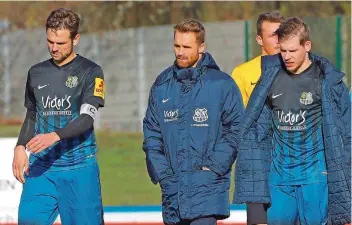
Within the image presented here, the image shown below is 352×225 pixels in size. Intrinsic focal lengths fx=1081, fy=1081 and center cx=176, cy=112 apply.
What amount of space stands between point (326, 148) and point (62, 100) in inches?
73.9

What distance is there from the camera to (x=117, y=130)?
19750 millimetres

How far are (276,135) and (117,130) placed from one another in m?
12.9

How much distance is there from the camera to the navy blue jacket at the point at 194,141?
685 cm

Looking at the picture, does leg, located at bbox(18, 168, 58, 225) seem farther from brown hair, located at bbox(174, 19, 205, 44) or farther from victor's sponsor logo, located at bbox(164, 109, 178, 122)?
brown hair, located at bbox(174, 19, 205, 44)

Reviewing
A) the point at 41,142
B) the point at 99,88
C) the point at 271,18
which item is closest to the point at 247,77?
the point at 271,18

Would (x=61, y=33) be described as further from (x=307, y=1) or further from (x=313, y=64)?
(x=307, y=1)

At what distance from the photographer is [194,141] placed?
6891 mm

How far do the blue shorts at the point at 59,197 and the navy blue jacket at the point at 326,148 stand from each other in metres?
1.22

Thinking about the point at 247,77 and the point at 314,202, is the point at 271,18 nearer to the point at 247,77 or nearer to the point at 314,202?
the point at 247,77

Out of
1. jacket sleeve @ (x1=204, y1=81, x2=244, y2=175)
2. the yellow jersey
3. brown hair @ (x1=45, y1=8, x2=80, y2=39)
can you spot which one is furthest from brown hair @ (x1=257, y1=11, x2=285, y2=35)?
brown hair @ (x1=45, y1=8, x2=80, y2=39)

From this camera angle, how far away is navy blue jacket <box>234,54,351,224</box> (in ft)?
22.0

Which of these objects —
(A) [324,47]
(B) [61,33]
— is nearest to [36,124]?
(B) [61,33]

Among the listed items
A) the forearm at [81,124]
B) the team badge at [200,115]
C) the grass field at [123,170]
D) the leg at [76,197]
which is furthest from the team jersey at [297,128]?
the grass field at [123,170]

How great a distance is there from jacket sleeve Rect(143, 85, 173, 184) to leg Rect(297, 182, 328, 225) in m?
0.87
